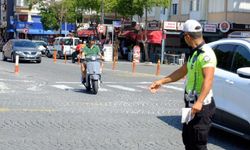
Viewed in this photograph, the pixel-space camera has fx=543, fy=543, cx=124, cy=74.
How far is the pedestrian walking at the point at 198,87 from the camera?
573 cm

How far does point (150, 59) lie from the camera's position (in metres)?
51.0

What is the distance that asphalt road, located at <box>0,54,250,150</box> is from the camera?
865 cm

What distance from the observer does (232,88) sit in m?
8.80

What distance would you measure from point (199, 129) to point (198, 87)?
0.47 m

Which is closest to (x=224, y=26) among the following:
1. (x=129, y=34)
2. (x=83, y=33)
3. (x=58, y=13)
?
(x=129, y=34)

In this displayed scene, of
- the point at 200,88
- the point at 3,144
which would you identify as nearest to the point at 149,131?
the point at 3,144

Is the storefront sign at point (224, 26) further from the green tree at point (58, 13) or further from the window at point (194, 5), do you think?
the green tree at point (58, 13)

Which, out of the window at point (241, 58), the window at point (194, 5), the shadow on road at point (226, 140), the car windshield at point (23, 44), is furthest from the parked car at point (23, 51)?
the window at point (241, 58)

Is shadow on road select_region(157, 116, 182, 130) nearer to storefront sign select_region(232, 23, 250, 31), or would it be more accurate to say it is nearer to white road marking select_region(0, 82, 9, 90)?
white road marking select_region(0, 82, 9, 90)

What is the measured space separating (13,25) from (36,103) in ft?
259

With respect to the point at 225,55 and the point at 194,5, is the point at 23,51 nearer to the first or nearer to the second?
the point at 194,5

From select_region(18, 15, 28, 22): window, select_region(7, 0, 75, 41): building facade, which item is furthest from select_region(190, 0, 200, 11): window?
select_region(18, 15, 28, 22): window

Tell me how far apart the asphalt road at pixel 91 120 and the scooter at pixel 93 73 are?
360mm

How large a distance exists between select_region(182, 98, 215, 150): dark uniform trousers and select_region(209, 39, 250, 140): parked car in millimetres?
2562
